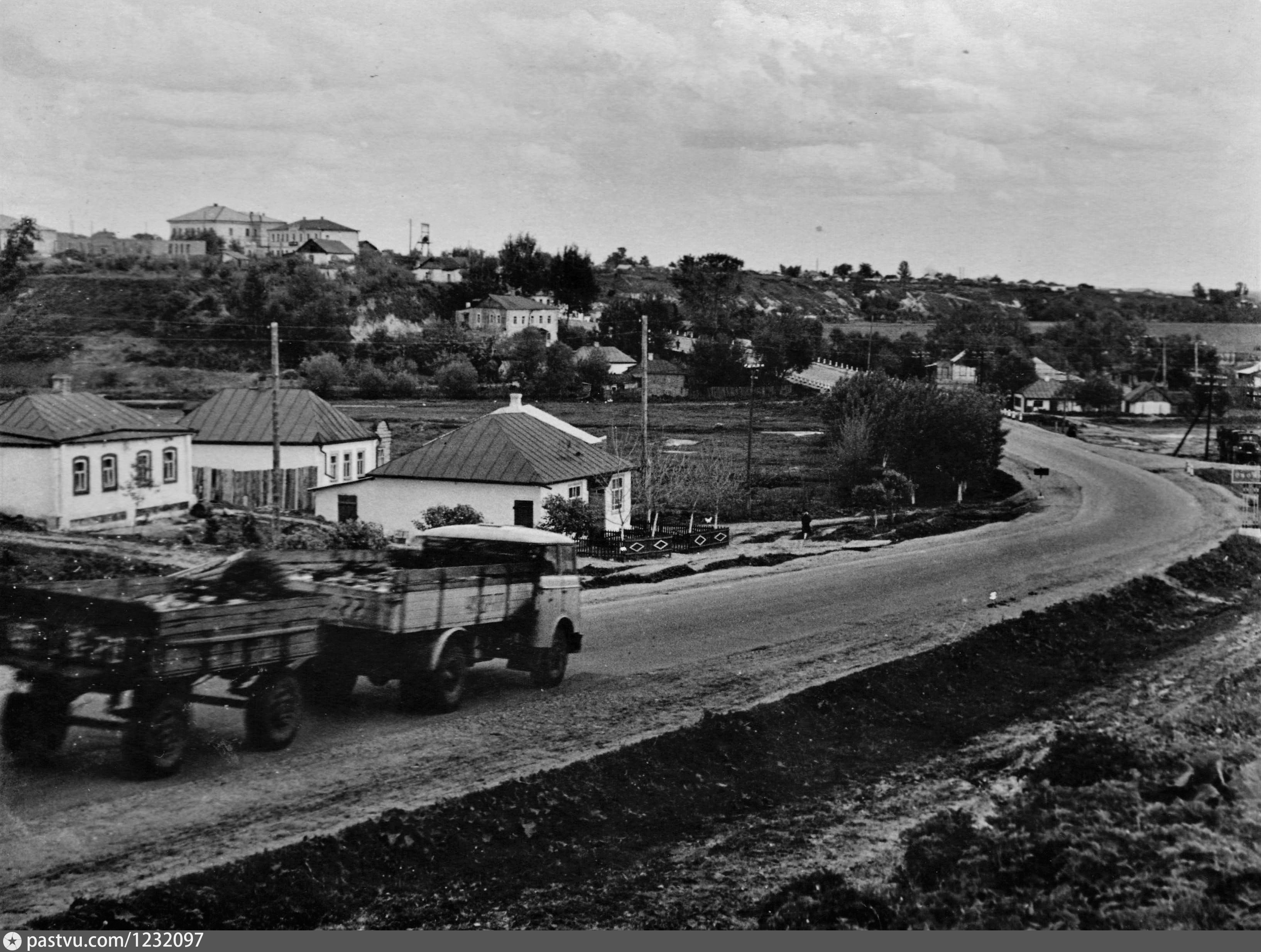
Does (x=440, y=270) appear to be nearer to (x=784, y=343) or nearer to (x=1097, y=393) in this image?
(x=784, y=343)

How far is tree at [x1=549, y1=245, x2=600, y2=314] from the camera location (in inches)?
395

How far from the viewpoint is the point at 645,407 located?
36.0 ft

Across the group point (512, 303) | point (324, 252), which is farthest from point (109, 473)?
point (512, 303)

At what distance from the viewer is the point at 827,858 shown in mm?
6547

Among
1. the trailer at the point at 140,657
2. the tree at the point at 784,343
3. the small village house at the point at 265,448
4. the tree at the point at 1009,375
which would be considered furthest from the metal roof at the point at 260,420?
the tree at the point at 1009,375

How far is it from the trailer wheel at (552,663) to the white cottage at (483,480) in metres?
0.91

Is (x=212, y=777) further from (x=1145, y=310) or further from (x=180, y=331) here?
(x=1145, y=310)

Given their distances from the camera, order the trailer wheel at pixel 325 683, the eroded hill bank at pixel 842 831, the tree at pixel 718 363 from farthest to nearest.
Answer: the tree at pixel 718 363, the trailer wheel at pixel 325 683, the eroded hill bank at pixel 842 831

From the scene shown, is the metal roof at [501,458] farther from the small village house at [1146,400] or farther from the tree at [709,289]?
the small village house at [1146,400]

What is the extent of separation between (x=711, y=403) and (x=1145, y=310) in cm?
585

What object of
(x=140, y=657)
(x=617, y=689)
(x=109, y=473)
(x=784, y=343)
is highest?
(x=784, y=343)

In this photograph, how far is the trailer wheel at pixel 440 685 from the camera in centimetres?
695

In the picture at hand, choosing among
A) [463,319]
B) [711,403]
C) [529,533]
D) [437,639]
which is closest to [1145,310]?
[711,403]

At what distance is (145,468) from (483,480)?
228 cm
